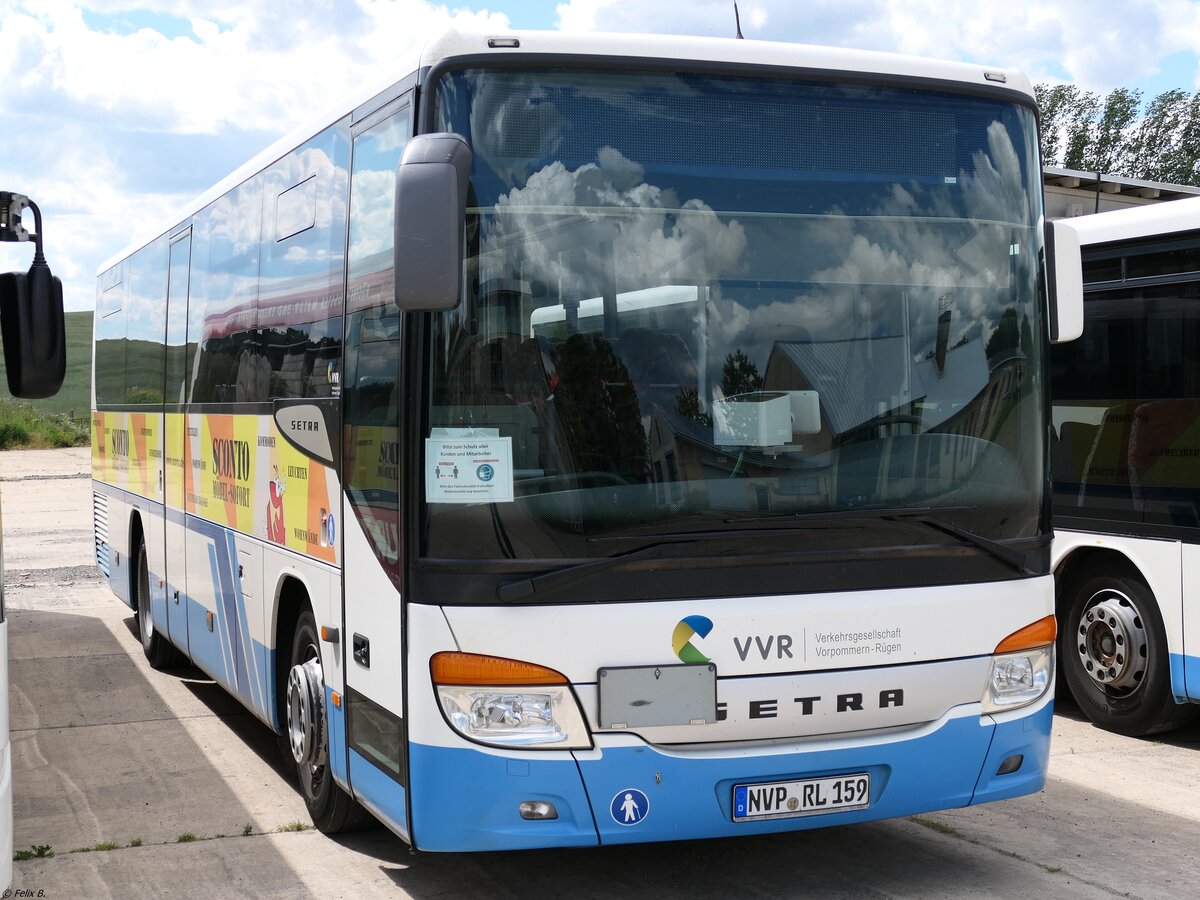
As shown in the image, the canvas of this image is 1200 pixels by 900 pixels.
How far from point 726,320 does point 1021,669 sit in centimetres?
172

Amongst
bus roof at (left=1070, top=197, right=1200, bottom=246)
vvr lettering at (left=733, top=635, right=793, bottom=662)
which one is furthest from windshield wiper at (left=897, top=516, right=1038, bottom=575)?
bus roof at (left=1070, top=197, right=1200, bottom=246)

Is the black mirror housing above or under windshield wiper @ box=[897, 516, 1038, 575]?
above

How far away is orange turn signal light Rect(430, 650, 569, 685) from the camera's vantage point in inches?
180

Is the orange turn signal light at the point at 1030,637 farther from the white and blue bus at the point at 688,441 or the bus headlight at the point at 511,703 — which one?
the bus headlight at the point at 511,703

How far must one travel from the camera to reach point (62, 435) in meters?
48.5

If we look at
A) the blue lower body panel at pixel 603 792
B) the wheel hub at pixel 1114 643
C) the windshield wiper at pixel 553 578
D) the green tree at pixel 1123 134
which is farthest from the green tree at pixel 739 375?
the green tree at pixel 1123 134

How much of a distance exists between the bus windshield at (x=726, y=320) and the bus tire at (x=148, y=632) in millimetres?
6375

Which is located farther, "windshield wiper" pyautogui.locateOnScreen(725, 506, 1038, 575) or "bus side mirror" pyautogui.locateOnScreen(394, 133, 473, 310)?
"windshield wiper" pyautogui.locateOnScreen(725, 506, 1038, 575)

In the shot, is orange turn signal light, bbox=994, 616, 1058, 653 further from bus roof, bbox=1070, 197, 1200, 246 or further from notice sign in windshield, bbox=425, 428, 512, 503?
bus roof, bbox=1070, 197, 1200, 246

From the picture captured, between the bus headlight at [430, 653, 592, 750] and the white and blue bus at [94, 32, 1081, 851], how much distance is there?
0.01 meters

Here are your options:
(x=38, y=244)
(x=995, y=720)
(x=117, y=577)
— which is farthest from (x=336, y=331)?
(x=117, y=577)

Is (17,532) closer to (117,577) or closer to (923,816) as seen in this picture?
(117,577)

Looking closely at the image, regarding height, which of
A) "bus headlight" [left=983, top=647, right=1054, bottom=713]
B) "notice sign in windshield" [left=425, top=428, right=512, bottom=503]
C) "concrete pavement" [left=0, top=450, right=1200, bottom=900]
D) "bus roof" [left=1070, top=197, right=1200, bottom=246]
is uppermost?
"bus roof" [left=1070, top=197, right=1200, bottom=246]

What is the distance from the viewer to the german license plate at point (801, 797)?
4785 millimetres
